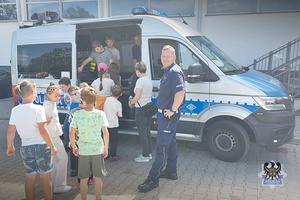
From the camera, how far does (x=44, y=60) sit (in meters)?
5.59

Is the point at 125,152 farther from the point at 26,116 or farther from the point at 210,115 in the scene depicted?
the point at 26,116

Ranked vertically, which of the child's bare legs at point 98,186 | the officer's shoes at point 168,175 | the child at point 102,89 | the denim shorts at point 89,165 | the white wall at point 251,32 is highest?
the white wall at point 251,32

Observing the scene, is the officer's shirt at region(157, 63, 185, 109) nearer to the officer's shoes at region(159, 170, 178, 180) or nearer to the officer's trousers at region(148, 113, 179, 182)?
the officer's trousers at region(148, 113, 179, 182)

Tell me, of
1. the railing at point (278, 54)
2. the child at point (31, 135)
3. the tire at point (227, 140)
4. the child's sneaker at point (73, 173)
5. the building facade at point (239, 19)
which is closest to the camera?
the child at point (31, 135)

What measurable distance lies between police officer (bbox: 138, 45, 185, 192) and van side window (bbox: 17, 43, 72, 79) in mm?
2577

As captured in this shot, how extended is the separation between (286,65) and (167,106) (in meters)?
5.25

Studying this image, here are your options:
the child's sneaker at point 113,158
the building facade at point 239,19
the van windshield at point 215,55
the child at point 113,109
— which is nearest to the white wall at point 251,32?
the building facade at point 239,19

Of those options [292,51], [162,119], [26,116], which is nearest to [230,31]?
[292,51]

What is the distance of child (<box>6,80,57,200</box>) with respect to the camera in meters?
2.87

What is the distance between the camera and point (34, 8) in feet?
40.6

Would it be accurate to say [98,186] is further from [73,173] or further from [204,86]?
[204,86]

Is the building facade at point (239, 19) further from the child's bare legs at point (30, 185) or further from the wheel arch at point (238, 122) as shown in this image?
the child's bare legs at point (30, 185)

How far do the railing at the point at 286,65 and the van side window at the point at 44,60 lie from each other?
18.0 ft

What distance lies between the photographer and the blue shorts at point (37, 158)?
296 centimetres
